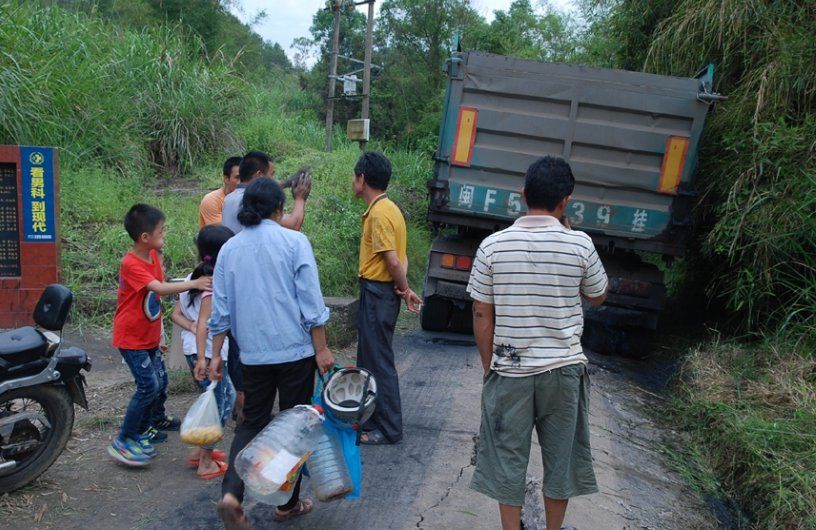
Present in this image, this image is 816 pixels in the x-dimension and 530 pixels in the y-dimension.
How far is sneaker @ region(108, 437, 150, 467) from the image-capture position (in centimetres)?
387

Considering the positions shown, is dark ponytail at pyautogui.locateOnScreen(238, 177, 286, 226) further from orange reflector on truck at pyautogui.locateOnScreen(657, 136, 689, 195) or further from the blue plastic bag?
orange reflector on truck at pyautogui.locateOnScreen(657, 136, 689, 195)

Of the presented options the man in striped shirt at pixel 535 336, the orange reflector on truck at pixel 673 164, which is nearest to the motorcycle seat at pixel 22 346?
the man in striped shirt at pixel 535 336

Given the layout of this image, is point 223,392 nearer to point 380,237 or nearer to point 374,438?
point 374,438

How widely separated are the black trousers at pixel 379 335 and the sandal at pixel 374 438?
0.12 meters

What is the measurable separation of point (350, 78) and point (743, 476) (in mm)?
13241

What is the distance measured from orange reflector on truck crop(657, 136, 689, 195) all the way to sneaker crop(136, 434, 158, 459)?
4818 mm

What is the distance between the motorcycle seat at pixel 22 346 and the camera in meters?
3.43

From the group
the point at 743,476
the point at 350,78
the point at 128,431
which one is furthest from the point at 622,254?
the point at 350,78

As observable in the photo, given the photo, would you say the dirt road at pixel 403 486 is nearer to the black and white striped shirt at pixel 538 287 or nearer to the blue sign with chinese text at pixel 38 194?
the black and white striped shirt at pixel 538 287

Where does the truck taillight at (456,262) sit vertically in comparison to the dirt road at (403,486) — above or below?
above

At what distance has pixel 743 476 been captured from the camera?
4336mm

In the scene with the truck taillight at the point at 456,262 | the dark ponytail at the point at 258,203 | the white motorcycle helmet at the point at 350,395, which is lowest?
the truck taillight at the point at 456,262

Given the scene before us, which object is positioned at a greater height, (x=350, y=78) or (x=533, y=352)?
(x=350, y=78)

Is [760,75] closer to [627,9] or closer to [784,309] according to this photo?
[784,309]
